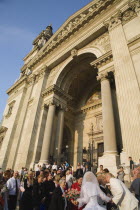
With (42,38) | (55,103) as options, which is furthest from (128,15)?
(42,38)

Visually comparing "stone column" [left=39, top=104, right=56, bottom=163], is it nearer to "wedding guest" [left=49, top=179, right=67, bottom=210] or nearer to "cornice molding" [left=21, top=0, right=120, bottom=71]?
→ "wedding guest" [left=49, top=179, right=67, bottom=210]

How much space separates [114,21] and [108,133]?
9.52 metres

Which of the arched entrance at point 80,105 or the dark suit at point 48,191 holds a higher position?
the arched entrance at point 80,105

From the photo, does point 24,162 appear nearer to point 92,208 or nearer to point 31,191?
point 31,191

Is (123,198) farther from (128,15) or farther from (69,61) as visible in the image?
(69,61)

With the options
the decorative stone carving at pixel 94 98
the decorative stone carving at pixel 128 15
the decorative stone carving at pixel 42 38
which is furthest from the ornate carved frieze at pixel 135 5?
the decorative stone carving at pixel 42 38

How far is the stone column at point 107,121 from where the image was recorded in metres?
7.70

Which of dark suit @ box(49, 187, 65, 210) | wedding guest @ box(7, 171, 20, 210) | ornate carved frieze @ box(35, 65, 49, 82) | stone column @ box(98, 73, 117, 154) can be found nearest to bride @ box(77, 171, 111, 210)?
dark suit @ box(49, 187, 65, 210)

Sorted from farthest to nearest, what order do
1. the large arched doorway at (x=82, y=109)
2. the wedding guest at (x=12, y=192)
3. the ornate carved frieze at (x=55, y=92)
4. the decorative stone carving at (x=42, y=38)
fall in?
the decorative stone carving at (x=42, y=38) → the large arched doorway at (x=82, y=109) → the ornate carved frieze at (x=55, y=92) → the wedding guest at (x=12, y=192)

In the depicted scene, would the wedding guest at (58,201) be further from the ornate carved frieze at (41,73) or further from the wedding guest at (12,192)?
the ornate carved frieze at (41,73)

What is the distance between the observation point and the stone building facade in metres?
7.73

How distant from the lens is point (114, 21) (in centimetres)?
1133

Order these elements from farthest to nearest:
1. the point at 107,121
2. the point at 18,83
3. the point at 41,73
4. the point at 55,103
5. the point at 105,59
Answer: the point at 18,83, the point at 41,73, the point at 55,103, the point at 105,59, the point at 107,121

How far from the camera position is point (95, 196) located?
237 centimetres
